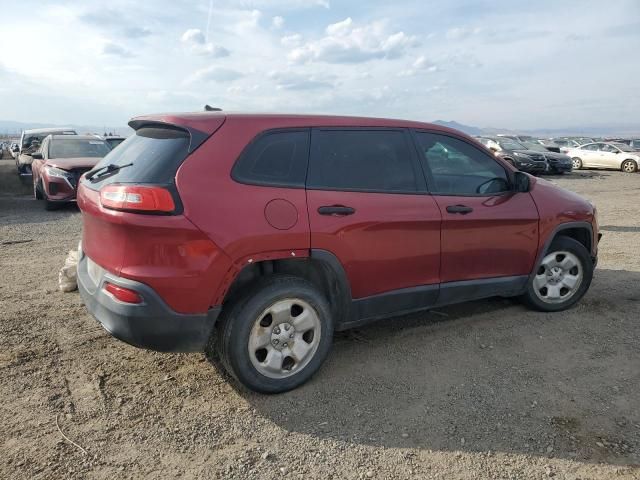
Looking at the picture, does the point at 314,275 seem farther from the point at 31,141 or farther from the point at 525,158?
the point at 525,158

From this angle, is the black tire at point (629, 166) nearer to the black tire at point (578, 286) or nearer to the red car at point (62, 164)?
the black tire at point (578, 286)

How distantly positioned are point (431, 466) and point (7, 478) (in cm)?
206

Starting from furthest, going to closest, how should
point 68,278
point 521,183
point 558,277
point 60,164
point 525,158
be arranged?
point 525,158 < point 60,164 < point 68,278 < point 558,277 < point 521,183

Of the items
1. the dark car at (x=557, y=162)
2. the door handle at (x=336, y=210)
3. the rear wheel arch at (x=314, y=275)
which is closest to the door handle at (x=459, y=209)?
the door handle at (x=336, y=210)

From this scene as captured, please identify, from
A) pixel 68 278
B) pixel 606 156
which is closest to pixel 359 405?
pixel 68 278

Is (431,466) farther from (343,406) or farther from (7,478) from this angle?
(7,478)

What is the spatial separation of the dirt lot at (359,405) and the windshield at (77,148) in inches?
287

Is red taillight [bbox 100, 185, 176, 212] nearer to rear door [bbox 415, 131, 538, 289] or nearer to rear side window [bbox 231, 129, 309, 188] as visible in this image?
rear side window [bbox 231, 129, 309, 188]

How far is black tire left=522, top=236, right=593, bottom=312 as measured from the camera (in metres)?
4.45

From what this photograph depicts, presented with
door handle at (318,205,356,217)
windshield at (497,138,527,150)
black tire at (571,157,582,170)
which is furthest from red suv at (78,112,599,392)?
black tire at (571,157,582,170)

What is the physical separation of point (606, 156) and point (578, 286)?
22.3 m

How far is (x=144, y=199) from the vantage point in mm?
2707

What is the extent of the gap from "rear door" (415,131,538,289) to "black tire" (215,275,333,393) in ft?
3.91

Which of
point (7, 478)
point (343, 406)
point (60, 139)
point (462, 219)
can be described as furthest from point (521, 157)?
point (7, 478)
